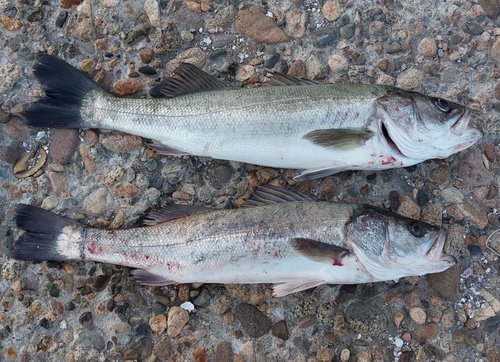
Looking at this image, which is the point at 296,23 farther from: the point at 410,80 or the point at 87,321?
the point at 87,321

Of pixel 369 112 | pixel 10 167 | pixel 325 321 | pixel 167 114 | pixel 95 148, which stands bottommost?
pixel 325 321

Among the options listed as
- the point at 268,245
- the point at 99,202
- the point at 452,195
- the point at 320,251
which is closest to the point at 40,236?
the point at 99,202

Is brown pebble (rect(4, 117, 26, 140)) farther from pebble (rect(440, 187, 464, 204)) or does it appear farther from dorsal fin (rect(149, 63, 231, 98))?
pebble (rect(440, 187, 464, 204))

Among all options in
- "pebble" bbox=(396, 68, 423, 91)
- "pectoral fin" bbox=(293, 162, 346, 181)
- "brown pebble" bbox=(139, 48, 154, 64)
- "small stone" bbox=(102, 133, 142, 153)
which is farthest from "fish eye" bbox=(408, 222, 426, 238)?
"brown pebble" bbox=(139, 48, 154, 64)

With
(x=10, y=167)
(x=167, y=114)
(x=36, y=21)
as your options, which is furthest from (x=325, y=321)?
(x=36, y=21)

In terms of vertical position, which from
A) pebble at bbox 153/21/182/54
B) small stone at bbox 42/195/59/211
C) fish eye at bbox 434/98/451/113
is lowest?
small stone at bbox 42/195/59/211

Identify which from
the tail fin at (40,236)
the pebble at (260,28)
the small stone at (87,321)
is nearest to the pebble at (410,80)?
the pebble at (260,28)

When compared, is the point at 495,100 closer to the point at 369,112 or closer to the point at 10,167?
the point at 369,112
